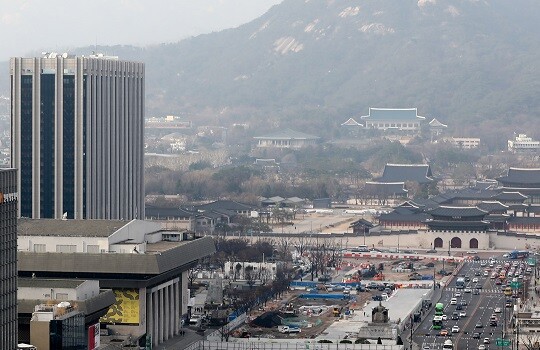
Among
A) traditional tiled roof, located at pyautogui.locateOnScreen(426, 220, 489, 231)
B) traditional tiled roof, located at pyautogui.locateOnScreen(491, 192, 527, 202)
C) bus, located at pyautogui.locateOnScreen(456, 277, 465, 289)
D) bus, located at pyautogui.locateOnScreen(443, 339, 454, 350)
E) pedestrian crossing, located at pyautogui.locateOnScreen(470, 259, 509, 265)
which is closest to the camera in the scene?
bus, located at pyautogui.locateOnScreen(443, 339, 454, 350)

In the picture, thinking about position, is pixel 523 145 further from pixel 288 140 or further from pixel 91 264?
pixel 91 264

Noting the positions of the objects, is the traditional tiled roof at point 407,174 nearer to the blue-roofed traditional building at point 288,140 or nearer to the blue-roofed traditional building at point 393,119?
the blue-roofed traditional building at point 288,140

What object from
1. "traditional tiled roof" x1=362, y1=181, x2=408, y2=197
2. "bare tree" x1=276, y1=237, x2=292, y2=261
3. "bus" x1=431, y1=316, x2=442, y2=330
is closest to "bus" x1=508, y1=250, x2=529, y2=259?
"bare tree" x1=276, y1=237, x2=292, y2=261

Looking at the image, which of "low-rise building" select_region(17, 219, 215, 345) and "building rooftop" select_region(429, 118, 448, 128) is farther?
"building rooftop" select_region(429, 118, 448, 128)

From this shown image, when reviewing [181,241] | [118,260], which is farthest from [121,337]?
[181,241]

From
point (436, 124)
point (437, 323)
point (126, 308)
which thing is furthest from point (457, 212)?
point (436, 124)

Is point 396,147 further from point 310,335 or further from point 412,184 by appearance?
point 310,335

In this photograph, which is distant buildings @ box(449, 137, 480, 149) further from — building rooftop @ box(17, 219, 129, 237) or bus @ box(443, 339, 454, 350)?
building rooftop @ box(17, 219, 129, 237)
